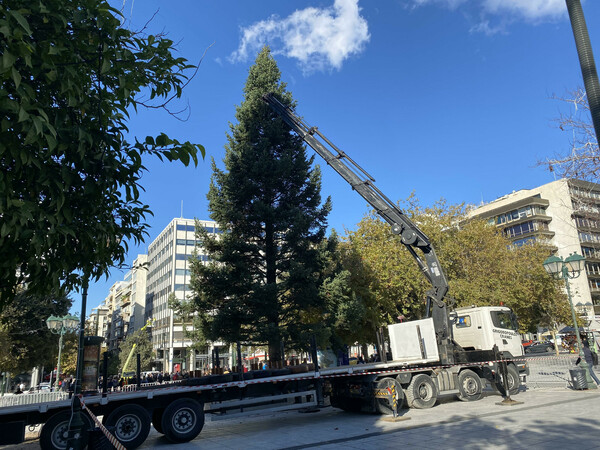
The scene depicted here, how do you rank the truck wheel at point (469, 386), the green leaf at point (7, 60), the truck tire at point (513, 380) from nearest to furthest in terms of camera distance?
the green leaf at point (7, 60)
the truck wheel at point (469, 386)
the truck tire at point (513, 380)

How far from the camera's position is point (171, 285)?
75375 mm

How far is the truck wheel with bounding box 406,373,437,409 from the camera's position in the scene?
1302cm

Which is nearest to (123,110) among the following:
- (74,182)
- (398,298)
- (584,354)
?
(74,182)

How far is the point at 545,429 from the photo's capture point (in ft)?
29.3

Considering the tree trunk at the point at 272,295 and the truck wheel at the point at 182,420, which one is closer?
the truck wheel at the point at 182,420

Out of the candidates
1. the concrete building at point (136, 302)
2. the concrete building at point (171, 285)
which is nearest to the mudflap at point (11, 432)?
the concrete building at point (171, 285)

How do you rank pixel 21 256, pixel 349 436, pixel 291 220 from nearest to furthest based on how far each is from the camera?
pixel 21 256
pixel 349 436
pixel 291 220

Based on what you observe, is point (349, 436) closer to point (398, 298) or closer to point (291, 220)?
point (291, 220)

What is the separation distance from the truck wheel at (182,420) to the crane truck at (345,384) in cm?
2

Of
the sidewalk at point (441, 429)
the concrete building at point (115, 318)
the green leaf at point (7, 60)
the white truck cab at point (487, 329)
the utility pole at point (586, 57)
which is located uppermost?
the concrete building at point (115, 318)

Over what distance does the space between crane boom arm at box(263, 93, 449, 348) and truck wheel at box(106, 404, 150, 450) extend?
381 inches

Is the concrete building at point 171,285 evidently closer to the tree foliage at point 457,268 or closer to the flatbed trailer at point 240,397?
the tree foliage at point 457,268

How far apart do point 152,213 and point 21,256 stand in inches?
63.6

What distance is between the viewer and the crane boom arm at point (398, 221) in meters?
15.1
